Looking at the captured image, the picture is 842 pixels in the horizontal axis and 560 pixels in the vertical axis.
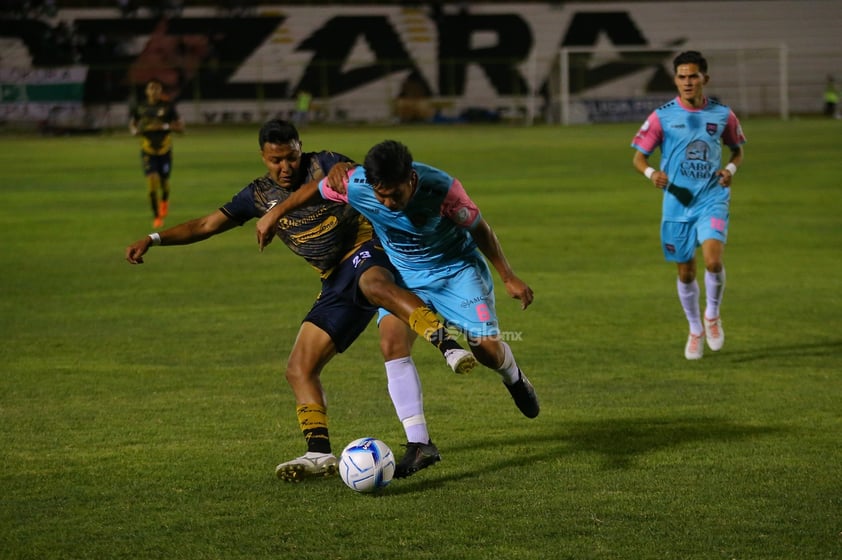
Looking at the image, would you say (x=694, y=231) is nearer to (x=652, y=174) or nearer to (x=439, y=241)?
(x=652, y=174)

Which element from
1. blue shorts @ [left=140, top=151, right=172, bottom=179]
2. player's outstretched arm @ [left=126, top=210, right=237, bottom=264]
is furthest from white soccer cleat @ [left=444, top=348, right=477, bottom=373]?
blue shorts @ [left=140, top=151, right=172, bottom=179]

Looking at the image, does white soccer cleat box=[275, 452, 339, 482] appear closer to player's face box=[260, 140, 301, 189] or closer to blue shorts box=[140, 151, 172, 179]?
player's face box=[260, 140, 301, 189]

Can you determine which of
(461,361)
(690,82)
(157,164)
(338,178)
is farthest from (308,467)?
(157,164)

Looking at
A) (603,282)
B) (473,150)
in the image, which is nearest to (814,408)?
(603,282)

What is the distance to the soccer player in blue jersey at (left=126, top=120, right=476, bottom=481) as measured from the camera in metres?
6.01

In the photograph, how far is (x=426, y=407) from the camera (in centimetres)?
779

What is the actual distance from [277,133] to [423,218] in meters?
0.84

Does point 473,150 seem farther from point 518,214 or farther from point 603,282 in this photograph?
point 603,282

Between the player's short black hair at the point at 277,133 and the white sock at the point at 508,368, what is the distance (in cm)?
151

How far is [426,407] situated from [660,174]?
2718 mm

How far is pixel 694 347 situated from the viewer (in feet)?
30.8

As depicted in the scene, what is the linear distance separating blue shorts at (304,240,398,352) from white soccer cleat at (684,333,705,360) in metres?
3.71

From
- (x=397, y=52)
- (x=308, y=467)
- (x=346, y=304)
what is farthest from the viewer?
(x=397, y=52)

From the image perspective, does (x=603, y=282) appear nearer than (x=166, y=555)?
No
